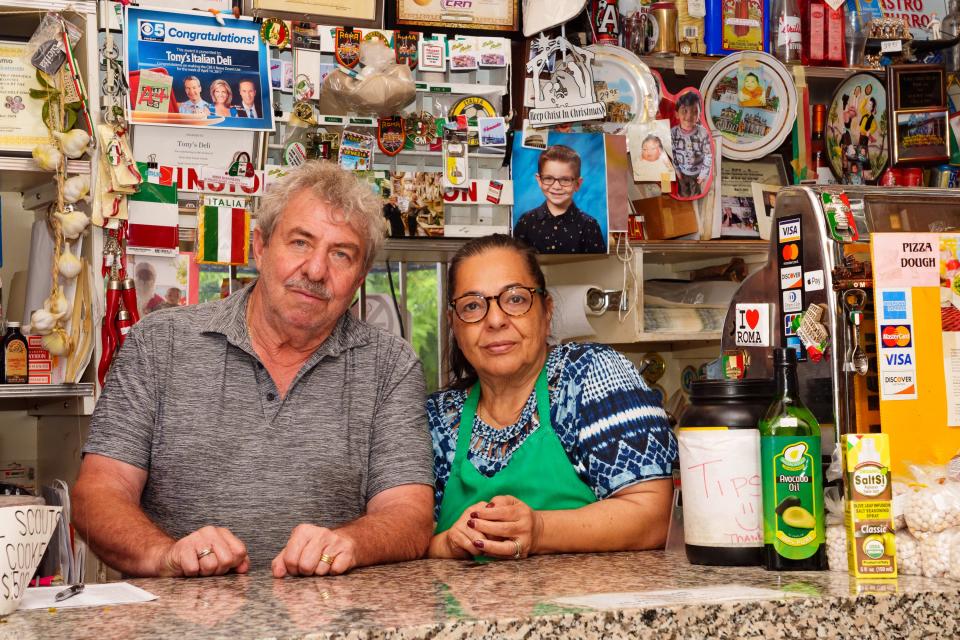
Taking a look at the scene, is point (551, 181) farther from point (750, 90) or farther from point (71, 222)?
point (71, 222)

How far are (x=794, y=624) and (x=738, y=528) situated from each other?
27 centimetres

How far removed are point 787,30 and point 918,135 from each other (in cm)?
60

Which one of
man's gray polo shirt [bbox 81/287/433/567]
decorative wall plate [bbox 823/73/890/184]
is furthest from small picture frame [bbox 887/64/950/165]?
man's gray polo shirt [bbox 81/287/433/567]

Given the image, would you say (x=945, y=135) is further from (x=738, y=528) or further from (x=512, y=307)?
(x=738, y=528)

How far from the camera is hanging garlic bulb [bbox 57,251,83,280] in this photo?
2.73m

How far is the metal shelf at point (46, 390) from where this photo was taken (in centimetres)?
266

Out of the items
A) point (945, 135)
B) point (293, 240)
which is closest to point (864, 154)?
point (945, 135)

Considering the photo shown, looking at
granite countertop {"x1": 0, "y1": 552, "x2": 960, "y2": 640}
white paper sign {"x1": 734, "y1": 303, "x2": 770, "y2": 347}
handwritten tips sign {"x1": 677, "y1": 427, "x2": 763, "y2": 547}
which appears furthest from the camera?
white paper sign {"x1": 734, "y1": 303, "x2": 770, "y2": 347}

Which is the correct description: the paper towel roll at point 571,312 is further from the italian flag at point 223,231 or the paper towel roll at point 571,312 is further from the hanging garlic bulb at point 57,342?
the hanging garlic bulb at point 57,342

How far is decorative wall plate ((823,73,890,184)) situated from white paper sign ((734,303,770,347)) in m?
2.01

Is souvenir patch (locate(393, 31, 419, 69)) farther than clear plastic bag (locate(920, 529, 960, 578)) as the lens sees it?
Yes

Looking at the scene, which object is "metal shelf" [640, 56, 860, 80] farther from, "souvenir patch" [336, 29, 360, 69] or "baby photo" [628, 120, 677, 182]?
"souvenir patch" [336, 29, 360, 69]

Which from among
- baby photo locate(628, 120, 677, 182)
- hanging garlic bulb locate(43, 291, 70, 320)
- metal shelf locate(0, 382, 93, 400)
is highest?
baby photo locate(628, 120, 677, 182)

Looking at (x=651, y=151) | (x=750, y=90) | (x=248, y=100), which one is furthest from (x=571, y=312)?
(x=248, y=100)
